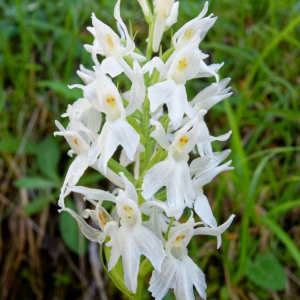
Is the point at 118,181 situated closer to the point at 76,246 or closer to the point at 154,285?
the point at 154,285

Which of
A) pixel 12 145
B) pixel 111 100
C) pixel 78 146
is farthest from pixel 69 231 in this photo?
pixel 111 100

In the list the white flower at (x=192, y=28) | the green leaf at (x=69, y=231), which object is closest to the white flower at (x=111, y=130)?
the white flower at (x=192, y=28)

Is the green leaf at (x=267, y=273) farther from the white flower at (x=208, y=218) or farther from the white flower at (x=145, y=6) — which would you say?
the white flower at (x=145, y=6)

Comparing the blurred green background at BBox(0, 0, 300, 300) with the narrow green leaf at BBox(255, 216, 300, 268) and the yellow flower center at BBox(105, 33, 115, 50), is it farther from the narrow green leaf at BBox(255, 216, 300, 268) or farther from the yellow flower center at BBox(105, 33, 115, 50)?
the yellow flower center at BBox(105, 33, 115, 50)


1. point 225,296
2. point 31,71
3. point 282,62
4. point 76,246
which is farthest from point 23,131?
point 282,62

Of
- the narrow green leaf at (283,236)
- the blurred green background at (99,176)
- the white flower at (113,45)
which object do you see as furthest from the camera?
the blurred green background at (99,176)

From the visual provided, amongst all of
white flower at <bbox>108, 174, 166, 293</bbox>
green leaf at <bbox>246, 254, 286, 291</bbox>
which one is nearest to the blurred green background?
green leaf at <bbox>246, 254, 286, 291</bbox>
